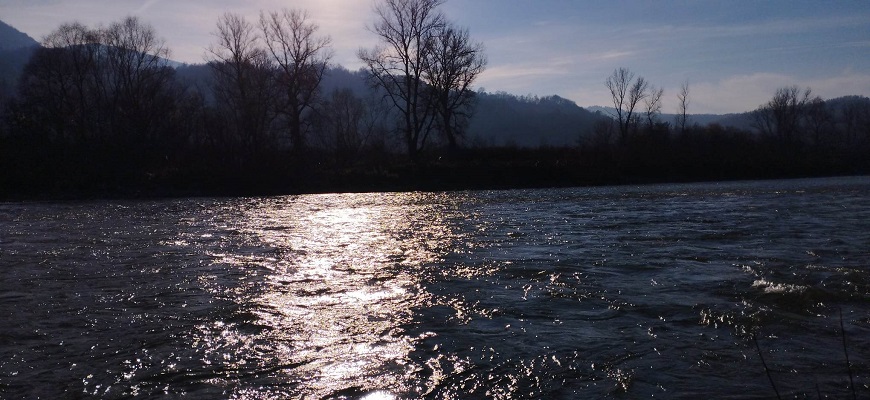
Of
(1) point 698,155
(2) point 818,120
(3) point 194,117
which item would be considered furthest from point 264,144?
(2) point 818,120

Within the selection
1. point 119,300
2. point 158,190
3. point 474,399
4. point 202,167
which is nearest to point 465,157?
point 202,167

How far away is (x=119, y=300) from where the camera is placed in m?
7.84

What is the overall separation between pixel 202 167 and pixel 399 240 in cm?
2665

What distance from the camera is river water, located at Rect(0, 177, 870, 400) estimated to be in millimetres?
4930

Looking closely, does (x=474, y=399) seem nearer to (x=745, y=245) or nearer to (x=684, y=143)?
(x=745, y=245)

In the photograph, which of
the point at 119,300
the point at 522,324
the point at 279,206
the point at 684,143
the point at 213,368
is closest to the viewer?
the point at 213,368

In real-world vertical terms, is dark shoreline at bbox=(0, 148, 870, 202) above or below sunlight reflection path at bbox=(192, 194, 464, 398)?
above

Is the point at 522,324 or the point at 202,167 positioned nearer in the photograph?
the point at 522,324

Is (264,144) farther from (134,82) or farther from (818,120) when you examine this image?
(818,120)

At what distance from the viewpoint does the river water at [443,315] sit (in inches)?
194

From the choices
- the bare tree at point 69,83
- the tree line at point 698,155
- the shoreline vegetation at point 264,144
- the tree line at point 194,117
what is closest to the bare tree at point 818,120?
the tree line at point 698,155

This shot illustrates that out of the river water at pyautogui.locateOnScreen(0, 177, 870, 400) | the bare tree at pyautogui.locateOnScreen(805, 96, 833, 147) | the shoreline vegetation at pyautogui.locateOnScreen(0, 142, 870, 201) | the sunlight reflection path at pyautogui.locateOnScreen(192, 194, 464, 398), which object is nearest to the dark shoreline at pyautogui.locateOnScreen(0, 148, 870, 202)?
the shoreline vegetation at pyautogui.locateOnScreen(0, 142, 870, 201)

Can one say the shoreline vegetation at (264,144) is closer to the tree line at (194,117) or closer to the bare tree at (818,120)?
the tree line at (194,117)

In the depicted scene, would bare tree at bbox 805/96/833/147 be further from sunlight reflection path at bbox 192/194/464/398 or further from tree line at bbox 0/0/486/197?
sunlight reflection path at bbox 192/194/464/398
